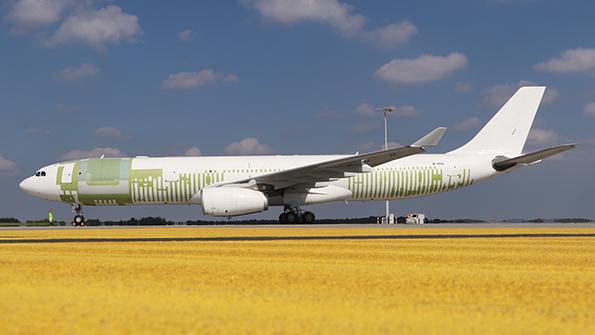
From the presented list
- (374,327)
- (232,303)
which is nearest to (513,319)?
(374,327)

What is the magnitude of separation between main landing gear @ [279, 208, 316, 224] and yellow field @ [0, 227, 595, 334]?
63.7ft

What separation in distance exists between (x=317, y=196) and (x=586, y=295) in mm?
23207

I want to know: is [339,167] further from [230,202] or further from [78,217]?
[78,217]

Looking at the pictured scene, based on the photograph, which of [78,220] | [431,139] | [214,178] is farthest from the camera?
[78,220]

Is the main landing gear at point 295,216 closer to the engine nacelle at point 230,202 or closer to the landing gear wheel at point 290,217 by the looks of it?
the landing gear wheel at point 290,217

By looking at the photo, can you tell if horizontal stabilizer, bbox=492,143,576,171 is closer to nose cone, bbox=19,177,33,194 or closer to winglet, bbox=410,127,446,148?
winglet, bbox=410,127,446,148

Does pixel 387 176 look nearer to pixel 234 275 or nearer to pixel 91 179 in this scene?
pixel 91 179

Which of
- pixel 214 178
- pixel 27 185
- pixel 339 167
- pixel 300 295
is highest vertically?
pixel 339 167

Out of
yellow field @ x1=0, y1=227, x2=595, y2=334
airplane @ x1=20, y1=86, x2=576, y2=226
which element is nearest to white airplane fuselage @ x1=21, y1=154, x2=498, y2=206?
airplane @ x1=20, y1=86, x2=576, y2=226

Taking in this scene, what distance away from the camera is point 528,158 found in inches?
1094

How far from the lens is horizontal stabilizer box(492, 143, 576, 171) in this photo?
25059 millimetres

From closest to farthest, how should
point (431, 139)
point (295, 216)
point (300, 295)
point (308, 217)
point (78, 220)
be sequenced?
point (300, 295) < point (431, 139) < point (295, 216) < point (308, 217) < point (78, 220)

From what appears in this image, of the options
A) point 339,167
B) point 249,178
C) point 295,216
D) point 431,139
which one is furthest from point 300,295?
point 295,216

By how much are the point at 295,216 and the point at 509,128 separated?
11708mm
